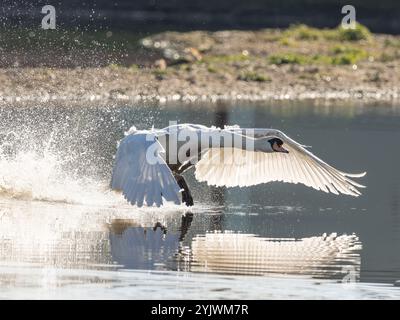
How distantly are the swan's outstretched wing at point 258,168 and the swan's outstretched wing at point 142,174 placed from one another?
5.40 feet

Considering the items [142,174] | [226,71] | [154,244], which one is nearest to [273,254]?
[154,244]

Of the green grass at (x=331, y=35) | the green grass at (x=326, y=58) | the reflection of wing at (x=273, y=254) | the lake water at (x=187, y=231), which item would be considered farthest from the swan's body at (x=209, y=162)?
the green grass at (x=331, y=35)

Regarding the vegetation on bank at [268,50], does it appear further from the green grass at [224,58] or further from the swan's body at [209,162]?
the swan's body at [209,162]

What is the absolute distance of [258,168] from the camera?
14.7 meters

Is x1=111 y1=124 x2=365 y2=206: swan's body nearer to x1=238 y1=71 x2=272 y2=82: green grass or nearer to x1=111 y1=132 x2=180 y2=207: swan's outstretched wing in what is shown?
x1=111 y1=132 x2=180 y2=207: swan's outstretched wing

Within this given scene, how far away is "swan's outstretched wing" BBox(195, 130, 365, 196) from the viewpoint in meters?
14.4

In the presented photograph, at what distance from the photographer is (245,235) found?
12.9 meters

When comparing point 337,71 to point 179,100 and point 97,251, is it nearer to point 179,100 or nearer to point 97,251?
point 179,100

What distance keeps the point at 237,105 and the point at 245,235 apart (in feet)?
38.8

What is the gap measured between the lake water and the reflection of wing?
17 mm

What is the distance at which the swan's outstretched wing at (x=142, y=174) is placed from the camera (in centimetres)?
1230

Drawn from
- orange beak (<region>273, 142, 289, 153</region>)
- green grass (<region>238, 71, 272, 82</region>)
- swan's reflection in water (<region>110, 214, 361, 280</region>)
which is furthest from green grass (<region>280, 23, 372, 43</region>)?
swan's reflection in water (<region>110, 214, 361, 280</region>)
